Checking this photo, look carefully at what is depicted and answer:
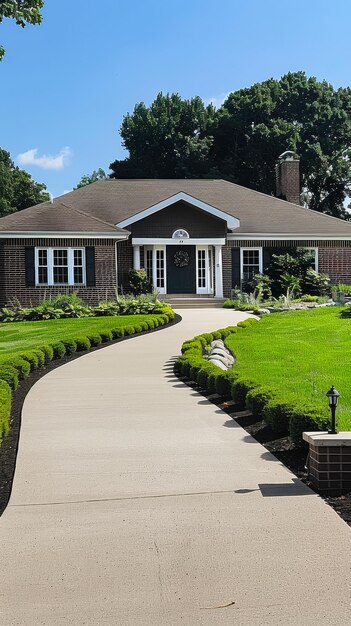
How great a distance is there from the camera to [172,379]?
11.5 meters

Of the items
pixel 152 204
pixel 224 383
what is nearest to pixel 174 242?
pixel 152 204

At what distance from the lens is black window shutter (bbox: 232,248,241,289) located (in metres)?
29.4

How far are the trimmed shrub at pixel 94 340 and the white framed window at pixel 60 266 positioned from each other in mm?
10601

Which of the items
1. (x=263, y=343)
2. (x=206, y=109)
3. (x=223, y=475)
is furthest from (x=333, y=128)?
(x=223, y=475)

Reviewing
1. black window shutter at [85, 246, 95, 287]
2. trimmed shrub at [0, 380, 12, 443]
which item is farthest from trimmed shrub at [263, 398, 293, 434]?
black window shutter at [85, 246, 95, 287]

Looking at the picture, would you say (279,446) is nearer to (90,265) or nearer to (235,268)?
Result: (90,265)

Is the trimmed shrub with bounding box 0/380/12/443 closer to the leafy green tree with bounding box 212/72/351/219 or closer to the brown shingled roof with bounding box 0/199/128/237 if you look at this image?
the brown shingled roof with bounding box 0/199/128/237

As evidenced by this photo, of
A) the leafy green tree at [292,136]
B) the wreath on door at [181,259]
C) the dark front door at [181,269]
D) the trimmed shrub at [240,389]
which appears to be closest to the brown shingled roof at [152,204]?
the dark front door at [181,269]

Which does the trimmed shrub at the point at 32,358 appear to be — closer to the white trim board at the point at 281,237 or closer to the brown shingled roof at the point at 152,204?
the brown shingled roof at the point at 152,204

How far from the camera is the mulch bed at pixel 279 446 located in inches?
213

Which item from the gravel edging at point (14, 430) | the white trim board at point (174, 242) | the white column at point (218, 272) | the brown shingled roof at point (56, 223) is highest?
the brown shingled roof at point (56, 223)

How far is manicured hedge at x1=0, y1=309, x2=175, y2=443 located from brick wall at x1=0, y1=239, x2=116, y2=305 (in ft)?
21.6

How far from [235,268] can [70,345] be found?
15483mm

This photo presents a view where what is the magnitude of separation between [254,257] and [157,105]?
85.2ft
